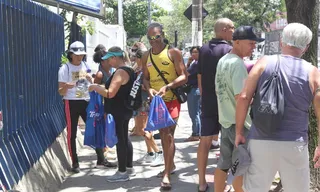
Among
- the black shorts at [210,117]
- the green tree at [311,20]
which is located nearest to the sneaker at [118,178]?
the black shorts at [210,117]

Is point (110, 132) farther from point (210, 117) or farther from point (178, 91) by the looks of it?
point (210, 117)

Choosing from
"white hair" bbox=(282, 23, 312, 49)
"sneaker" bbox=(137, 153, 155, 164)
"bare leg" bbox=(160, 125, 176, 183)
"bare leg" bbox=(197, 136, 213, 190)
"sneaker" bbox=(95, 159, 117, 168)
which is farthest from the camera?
"sneaker" bbox=(137, 153, 155, 164)

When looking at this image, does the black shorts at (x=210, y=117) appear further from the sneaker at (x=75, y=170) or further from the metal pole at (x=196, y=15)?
the metal pole at (x=196, y=15)

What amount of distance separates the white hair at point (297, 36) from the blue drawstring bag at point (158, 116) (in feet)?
6.85

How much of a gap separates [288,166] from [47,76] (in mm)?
3783

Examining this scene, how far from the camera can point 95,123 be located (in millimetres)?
5785

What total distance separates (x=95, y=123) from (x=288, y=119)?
3.27m

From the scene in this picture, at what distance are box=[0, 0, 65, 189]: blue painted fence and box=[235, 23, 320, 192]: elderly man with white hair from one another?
2145 millimetres

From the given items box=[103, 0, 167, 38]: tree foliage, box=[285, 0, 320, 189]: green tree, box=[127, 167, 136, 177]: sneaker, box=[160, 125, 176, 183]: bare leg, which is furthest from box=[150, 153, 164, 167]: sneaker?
box=[103, 0, 167, 38]: tree foliage

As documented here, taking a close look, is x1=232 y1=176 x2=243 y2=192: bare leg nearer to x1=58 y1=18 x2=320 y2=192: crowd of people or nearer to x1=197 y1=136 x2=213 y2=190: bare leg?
x1=58 y1=18 x2=320 y2=192: crowd of people

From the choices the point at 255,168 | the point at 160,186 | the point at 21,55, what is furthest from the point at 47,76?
the point at 255,168

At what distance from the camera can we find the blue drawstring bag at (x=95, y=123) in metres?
5.70

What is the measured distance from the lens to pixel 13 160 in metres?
4.05

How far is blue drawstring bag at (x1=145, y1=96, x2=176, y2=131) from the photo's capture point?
4938 millimetres
